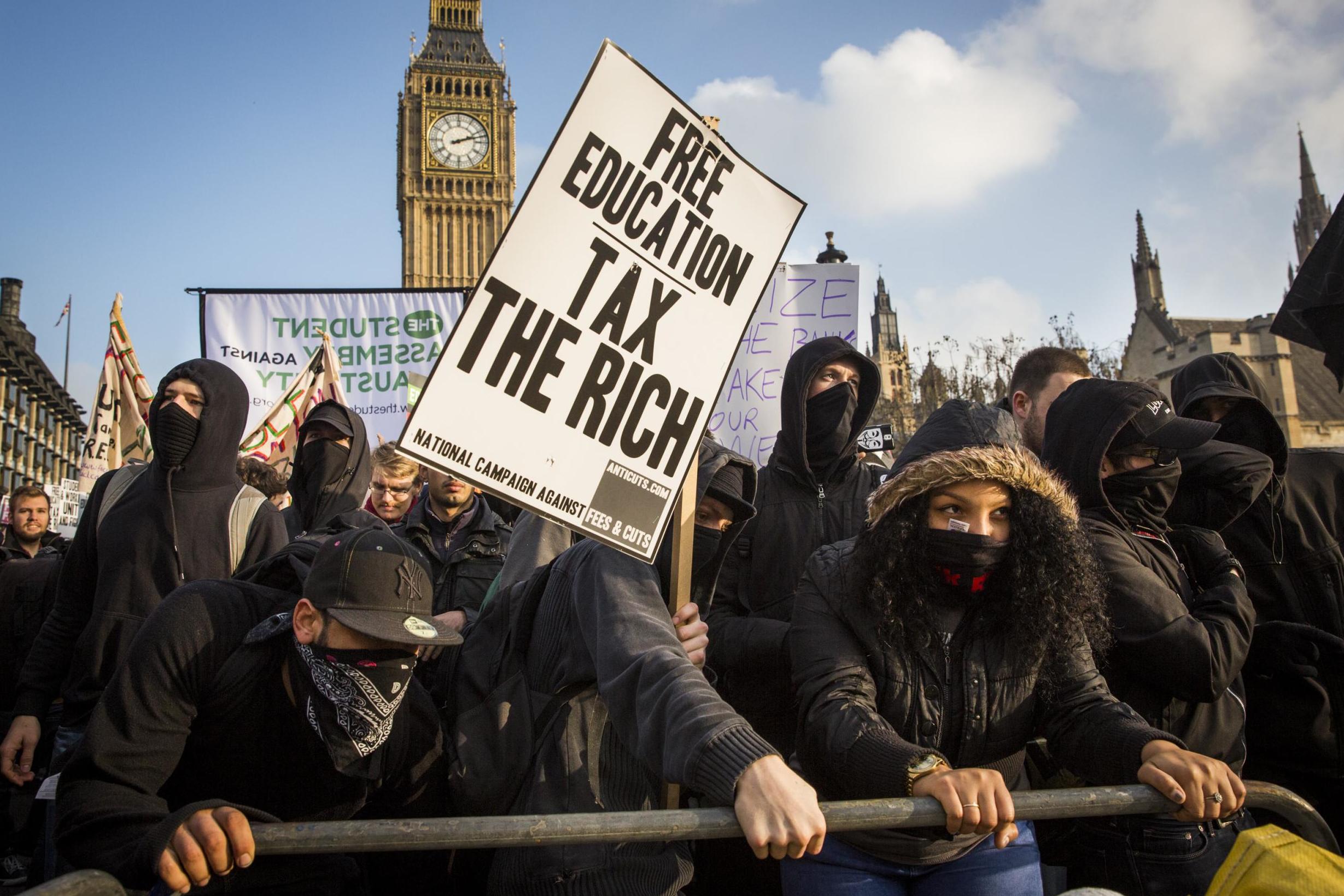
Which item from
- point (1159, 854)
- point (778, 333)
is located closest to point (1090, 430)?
point (1159, 854)

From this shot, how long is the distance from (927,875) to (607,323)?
1.47 m

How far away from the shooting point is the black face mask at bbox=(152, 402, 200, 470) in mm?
3404

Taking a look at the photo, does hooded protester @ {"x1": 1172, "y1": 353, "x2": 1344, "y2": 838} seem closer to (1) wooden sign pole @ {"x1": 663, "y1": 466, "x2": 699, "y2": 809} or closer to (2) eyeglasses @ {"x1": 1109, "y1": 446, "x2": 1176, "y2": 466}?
(2) eyeglasses @ {"x1": 1109, "y1": 446, "x2": 1176, "y2": 466}

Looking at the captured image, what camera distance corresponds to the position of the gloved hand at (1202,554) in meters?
2.78

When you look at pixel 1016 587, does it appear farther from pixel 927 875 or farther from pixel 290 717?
pixel 290 717

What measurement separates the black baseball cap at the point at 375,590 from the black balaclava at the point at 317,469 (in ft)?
7.03

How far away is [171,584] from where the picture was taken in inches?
128

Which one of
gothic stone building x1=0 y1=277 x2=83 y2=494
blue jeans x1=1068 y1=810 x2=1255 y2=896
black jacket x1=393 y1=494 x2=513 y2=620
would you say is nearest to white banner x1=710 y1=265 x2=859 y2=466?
black jacket x1=393 y1=494 x2=513 y2=620

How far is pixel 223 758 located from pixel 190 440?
1.54 meters

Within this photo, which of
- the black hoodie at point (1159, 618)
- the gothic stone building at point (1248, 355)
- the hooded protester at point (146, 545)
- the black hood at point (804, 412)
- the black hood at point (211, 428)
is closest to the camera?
the black hoodie at point (1159, 618)

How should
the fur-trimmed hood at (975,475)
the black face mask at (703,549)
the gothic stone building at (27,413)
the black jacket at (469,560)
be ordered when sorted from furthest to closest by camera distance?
the gothic stone building at (27,413), the black jacket at (469,560), the black face mask at (703,549), the fur-trimmed hood at (975,475)

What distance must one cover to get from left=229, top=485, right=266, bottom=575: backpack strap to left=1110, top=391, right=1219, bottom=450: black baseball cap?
2.89 m

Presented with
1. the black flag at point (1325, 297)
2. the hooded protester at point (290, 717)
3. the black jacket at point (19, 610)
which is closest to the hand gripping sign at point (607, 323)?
the hooded protester at point (290, 717)

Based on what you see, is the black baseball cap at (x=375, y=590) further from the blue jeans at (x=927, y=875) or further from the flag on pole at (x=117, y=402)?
the flag on pole at (x=117, y=402)
